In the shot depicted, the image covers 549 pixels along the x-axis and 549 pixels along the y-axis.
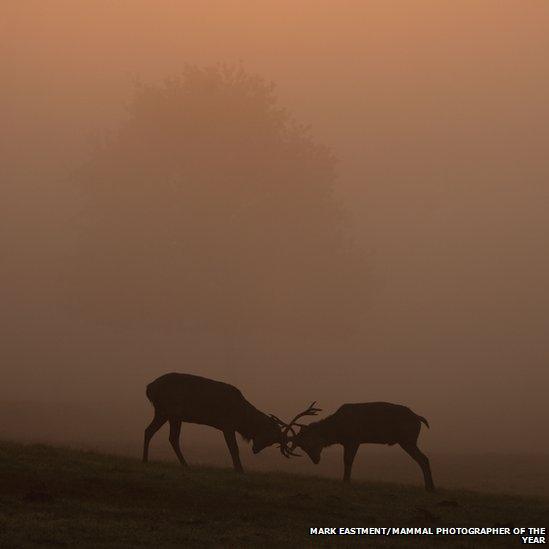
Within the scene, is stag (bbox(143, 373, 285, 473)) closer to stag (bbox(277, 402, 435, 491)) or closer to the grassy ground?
stag (bbox(277, 402, 435, 491))

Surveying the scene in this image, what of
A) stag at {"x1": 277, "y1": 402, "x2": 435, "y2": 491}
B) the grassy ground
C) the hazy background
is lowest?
the grassy ground

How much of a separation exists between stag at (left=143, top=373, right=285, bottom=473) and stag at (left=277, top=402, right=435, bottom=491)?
29.5 inches

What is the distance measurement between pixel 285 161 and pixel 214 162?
451 centimetres

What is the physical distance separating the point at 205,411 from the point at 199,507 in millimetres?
6561

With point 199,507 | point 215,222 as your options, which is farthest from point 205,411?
point 215,222

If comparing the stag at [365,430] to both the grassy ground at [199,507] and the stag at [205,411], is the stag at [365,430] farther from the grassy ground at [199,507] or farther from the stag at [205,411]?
the grassy ground at [199,507]

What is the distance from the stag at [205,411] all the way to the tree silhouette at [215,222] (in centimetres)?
3959

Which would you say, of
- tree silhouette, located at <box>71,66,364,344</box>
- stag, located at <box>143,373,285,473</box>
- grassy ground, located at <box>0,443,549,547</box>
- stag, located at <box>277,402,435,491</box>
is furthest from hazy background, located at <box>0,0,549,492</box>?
grassy ground, located at <box>0,443,549,547</box>

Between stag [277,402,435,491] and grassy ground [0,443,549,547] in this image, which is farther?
stag [277,402,435,491]

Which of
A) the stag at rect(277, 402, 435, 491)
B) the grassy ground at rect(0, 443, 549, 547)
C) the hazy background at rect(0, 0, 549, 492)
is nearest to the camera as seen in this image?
the grassy ground at rect(0, 443, 549, 547)

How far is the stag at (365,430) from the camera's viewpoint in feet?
87.1

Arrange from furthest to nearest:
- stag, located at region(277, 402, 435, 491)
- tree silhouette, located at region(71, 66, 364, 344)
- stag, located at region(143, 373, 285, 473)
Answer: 1. tree silhouette, located at region(71, 66, 364, 344)
2. stag, located at region(143, 373, 285, 473)
3. stag, located at region(277, 402, 435, 491)

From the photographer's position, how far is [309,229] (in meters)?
72.1

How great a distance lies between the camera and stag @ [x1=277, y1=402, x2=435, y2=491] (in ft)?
87.1
